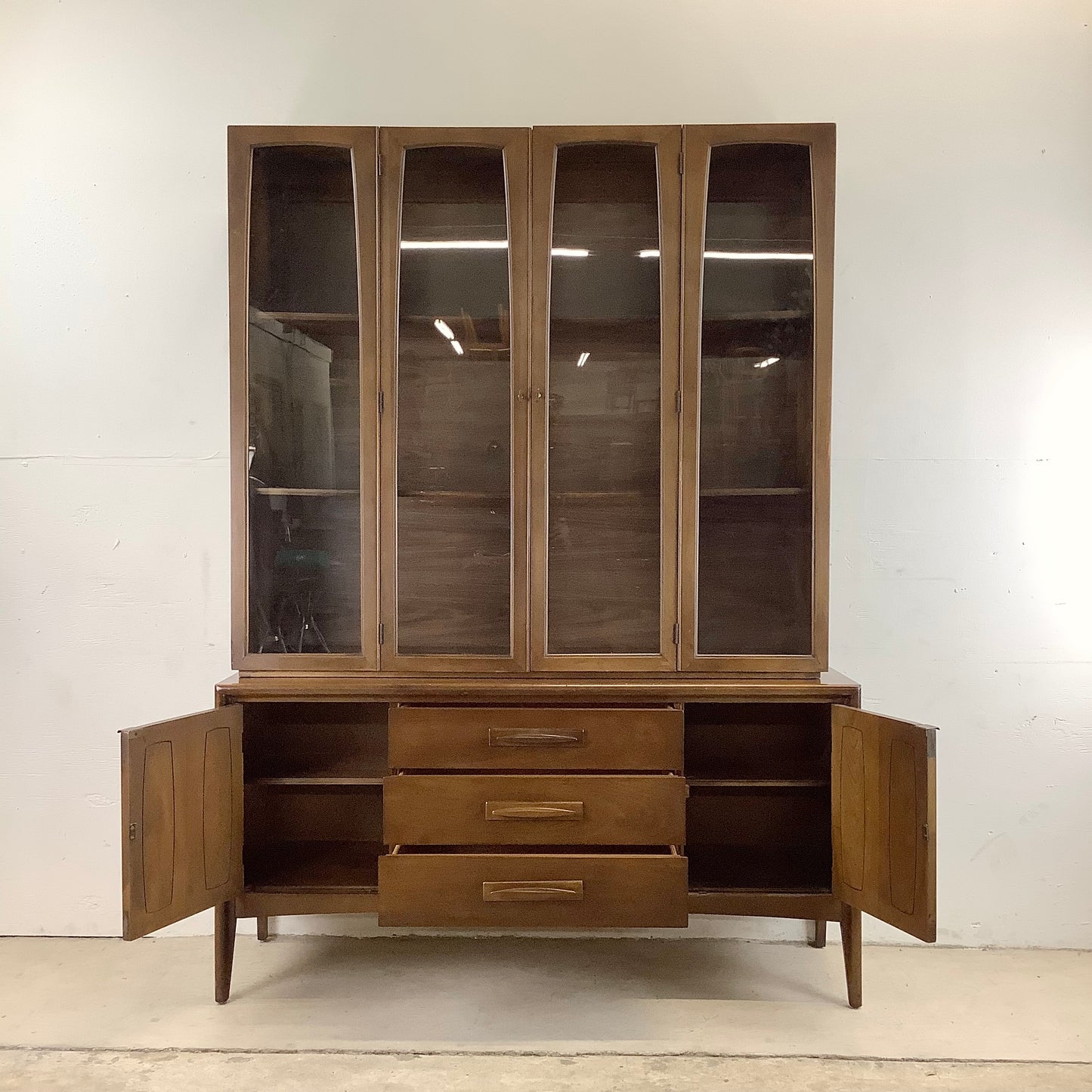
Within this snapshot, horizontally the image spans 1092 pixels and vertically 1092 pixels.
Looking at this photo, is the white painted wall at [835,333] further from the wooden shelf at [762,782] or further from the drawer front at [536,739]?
the drawer front at [536,739]

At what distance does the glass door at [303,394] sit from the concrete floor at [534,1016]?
85 cm

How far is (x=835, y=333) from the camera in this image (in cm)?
230

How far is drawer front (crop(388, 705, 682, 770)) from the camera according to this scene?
186 centimetres

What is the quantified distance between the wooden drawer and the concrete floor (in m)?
0.27

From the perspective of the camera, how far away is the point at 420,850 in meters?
1.92

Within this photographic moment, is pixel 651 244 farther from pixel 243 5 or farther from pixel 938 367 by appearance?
pixel 243 5

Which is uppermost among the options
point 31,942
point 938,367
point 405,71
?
point 405,71

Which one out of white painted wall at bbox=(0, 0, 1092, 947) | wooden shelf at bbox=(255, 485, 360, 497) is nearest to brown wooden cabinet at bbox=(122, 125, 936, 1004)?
wooden shelf at bbox=(255, 485, 360, 497)

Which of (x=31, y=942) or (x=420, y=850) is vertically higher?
(x=420, y=850)

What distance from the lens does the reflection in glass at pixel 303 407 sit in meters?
1.95

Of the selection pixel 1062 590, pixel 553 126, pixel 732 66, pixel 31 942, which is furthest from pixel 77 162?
pixel 1062 590

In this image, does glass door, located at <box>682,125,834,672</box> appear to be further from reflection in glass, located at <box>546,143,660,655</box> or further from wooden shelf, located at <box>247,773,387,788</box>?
wooden shelf, located at <box>247,773,387,788</box>

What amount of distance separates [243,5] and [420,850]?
2416 mm

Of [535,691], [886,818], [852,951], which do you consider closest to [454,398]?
[535,691]
